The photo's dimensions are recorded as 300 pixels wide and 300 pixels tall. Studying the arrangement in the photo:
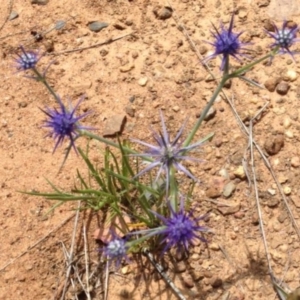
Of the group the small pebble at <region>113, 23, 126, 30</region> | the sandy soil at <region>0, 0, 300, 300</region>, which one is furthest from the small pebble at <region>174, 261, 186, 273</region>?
the small pebble at <region>113, 23, 126, 30</region>

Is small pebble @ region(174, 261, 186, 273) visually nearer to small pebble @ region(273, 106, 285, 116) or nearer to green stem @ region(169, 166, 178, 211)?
green stem @ region(169, 166, 178, 211)

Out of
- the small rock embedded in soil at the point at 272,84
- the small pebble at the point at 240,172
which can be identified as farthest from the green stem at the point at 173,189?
Result: the small rock embedded in soil at the point at 272,84

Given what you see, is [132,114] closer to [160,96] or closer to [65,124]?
[160,96]

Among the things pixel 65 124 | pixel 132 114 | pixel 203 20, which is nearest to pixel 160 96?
pixel 132 114

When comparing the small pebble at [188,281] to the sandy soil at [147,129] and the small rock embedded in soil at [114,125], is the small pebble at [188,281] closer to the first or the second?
the sandy soil at [147,129]

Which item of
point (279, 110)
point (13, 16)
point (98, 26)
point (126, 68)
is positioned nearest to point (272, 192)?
point (279, 110)

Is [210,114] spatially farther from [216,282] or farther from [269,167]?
[216,282]
